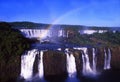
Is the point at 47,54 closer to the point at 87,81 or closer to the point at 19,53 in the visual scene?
the point at 19,53

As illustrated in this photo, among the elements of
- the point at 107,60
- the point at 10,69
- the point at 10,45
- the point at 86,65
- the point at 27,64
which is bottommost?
the point at 86,65

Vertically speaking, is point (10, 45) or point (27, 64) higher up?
point (10, 45)

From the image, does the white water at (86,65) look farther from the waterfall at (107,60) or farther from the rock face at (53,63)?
the rock face at (53,63)

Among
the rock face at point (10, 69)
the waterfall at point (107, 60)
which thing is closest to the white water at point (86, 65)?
the waterfall at point (107, 60)

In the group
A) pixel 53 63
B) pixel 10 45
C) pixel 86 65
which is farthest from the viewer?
pixel 86 65

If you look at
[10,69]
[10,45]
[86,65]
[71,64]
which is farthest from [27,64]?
[86,65]

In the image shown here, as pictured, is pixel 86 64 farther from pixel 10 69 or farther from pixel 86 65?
pixel 10 69

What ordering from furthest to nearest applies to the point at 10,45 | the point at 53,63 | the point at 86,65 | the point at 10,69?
the point at 86,65 < the point at 53,63 < the point at 10,45 < the point at 10,69

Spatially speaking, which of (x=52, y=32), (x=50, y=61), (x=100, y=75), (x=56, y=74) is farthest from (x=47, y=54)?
(x=52, y=32)

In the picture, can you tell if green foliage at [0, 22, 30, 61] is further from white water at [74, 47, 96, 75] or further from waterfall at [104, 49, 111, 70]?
waterfall at [104, 49, 111, 70]
